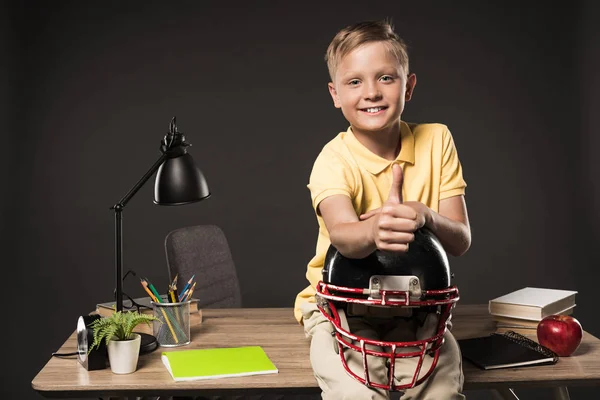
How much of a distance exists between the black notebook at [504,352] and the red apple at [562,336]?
23mm

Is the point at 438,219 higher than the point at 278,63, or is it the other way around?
the point at 278,63

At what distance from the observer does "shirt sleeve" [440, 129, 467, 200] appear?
2.27m

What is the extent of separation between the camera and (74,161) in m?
4.16

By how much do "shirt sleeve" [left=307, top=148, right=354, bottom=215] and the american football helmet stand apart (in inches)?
14.1

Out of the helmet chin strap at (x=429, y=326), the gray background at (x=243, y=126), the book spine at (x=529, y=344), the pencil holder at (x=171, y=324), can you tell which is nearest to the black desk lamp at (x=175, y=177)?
the pencil holder at (x=171, y=324)

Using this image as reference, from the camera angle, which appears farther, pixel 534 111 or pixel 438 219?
pixel 534 111

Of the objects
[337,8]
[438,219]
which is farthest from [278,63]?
[438,219]

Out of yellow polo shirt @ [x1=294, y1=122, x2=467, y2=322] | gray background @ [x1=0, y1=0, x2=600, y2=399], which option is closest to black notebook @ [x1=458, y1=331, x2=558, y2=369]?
yellow polo shirt @ [x1=294, y1=122, x2=467, y2=322]

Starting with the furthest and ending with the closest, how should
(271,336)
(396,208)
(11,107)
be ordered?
1. (11,107)
2. (271,336)
3. (396,208)

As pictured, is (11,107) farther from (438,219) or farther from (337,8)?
(438,219)

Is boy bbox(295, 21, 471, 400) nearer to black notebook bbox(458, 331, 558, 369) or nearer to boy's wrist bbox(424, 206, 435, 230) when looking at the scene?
boy's wrist bbox(424, 206, 435, 230)

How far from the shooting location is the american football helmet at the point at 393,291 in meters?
1.67

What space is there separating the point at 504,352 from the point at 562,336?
17 centimetres

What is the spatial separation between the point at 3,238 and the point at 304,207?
5.47ft
